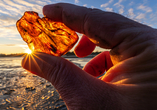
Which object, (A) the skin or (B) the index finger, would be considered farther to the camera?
(B) the index finger

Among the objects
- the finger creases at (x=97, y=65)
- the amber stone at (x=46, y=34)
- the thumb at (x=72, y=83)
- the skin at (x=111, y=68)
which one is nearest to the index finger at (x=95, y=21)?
the skin at (x=111, y=68)

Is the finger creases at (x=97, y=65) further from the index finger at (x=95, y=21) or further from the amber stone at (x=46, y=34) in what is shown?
the index finger at (x=95, y=21)

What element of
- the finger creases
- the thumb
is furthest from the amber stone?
the finger creases

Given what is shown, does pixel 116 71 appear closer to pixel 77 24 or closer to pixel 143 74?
pixel 143 74

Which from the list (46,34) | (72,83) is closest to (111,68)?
(72,83)

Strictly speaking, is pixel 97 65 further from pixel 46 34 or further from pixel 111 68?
pixel 46 34

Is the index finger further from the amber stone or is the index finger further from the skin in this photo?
the amber stone
